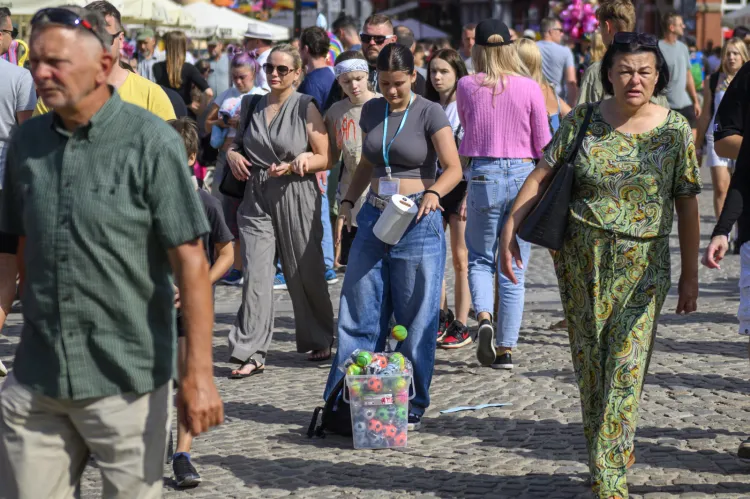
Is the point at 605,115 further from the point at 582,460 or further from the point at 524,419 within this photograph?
the point at 524,419

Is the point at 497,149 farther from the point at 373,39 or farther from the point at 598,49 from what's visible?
the point at 598,49

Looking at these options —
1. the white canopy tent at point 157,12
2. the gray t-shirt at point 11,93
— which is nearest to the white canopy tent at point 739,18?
the white canopy tent at point 157,12

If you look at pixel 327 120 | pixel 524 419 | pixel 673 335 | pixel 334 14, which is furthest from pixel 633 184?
pixel 334 14

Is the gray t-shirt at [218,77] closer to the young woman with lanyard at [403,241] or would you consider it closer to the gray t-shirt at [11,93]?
the gray t-shirt at [11,93]

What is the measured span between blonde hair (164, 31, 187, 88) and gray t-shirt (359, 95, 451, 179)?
6.58m

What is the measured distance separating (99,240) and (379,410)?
282cm

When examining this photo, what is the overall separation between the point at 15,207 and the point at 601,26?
562 cm

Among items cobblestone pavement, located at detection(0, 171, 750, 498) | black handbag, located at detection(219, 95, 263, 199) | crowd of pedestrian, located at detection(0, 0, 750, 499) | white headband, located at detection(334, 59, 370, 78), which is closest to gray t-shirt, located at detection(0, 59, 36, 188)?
crowd of pedestrian, located at detection(0, 0, 750, 499)

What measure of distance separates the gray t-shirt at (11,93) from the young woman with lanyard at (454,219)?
2.66 meters

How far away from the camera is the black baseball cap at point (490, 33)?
744 centimetres

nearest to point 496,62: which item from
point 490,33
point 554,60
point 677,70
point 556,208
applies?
point 490,33

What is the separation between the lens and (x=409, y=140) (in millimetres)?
6293

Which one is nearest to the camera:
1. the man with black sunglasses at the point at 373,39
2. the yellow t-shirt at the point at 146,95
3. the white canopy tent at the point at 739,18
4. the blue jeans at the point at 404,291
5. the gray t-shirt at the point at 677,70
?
the yellow t-shirt at the point at 146,95

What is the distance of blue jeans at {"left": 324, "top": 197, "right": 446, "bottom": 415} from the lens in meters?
6.21
